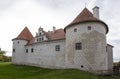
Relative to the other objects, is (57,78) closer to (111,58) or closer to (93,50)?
(93,50)

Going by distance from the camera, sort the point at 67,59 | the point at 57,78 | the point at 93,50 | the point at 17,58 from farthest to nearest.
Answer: the point at 17,58, the point at 67,59, the point at 93,50, the point at 57,78

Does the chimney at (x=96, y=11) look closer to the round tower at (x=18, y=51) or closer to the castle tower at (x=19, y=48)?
the castle tower at (x=19, y=48)

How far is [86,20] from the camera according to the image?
92.8ft

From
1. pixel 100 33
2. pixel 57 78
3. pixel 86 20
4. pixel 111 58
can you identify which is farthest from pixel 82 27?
pixel 111 58

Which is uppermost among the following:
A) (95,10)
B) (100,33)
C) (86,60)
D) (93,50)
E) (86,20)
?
(95,10)

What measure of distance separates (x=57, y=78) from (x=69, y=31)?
40.1 feet

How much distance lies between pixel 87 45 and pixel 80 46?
143cm

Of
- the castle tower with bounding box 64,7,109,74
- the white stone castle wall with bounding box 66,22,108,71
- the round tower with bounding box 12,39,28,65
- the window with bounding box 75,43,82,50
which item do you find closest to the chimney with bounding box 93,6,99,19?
the castle tower with bounding box 64,7,109,74

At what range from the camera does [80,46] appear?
2859 centimetres

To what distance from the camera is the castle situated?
89.4 ft

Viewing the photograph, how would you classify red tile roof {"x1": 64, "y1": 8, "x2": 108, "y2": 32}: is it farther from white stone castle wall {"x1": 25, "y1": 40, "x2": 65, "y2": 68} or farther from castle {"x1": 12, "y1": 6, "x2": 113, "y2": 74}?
white stone castle wall {"x1": 25, "y1": 40, "x2": 65, "y2": 68}

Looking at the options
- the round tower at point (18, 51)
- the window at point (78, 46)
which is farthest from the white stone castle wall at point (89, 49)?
the round tower at point (18, 51)

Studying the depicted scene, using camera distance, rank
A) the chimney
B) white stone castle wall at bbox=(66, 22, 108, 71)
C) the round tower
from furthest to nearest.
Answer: the round tower < the chimney < white stone castle wall at bbox=(66, 22, 108, 71)

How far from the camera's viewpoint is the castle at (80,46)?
27.2 metres
